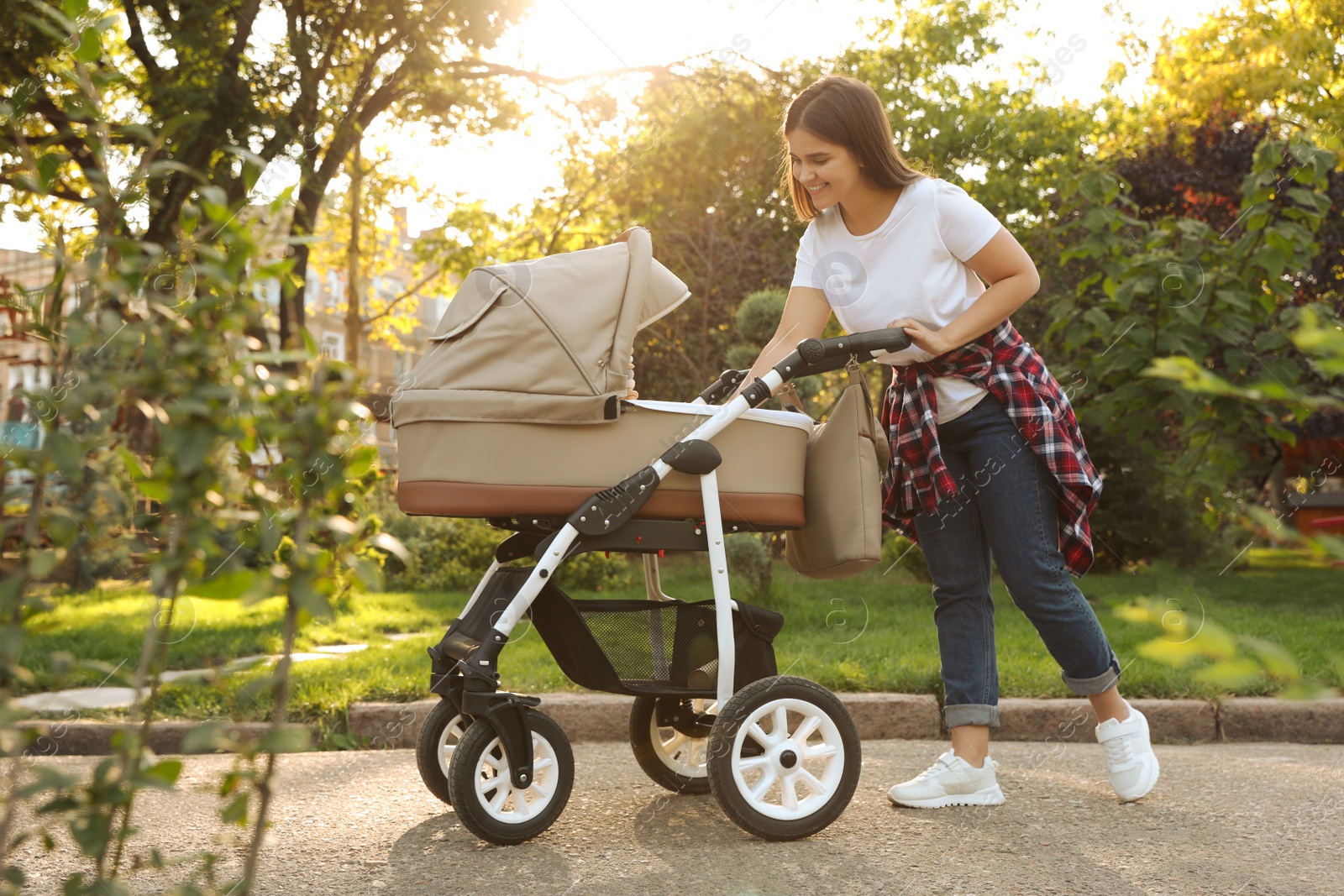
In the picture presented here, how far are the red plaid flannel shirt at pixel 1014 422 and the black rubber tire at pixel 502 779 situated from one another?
45.7 inches

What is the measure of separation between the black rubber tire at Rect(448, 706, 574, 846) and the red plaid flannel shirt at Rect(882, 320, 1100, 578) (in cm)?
116

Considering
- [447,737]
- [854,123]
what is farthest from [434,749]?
[854,123]

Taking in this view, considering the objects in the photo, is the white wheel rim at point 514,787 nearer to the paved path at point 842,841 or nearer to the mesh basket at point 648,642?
the paved path at point 842,841

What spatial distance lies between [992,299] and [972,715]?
3.63 ft

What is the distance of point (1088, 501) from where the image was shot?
3.03 meters

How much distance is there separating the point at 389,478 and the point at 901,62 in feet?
37.6

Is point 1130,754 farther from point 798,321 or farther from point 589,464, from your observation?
point 589,464

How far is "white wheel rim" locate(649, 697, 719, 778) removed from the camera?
3238mm

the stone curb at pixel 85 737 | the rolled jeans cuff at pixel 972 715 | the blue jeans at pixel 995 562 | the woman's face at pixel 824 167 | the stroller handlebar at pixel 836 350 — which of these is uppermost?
the woman's face at pixel 824 167

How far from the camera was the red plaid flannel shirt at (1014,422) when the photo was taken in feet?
9.80

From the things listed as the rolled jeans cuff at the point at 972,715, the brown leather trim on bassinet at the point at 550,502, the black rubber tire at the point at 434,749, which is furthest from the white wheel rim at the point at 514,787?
the rolled jeans cuff at the point at 972,715

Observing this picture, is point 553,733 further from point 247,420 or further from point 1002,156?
point 1002,156

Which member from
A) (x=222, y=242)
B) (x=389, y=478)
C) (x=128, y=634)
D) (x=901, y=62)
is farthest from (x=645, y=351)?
(x=222, y=242)

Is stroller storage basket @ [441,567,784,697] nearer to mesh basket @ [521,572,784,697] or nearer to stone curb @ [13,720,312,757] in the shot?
mesh basket @ [521,572,784,697]
